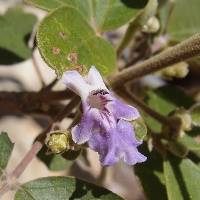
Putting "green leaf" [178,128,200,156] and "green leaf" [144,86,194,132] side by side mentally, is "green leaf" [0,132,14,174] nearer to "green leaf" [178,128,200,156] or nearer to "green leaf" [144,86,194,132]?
"green leaf" [178,128,200,156]

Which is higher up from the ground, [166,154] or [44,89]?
[166,154]

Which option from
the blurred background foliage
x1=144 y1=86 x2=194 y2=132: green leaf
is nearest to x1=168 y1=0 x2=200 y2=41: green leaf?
the blurred background foliage

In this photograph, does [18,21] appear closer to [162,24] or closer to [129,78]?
[162,24]

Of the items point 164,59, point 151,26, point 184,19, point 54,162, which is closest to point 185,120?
point 164,59

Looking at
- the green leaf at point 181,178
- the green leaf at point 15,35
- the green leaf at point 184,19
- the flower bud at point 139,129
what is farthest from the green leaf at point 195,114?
the green leaf at point 15,35

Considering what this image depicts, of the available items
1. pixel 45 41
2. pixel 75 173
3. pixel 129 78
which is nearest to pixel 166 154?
pixel 129 78
